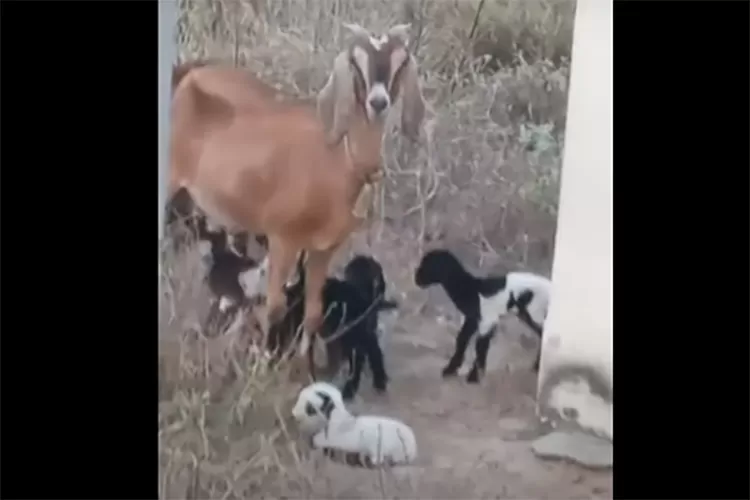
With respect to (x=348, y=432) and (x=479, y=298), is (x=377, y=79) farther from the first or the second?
(x=348, y=432)

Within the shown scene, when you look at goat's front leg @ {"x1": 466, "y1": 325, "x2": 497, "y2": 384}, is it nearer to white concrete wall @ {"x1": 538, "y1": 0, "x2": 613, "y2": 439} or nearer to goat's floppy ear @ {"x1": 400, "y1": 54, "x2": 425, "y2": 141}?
white concrete wall @ {"x1": 538, "y1": 0, "x2": 613, "y2": 439}

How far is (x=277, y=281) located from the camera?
3.34 ft

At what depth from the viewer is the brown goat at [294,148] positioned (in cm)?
102

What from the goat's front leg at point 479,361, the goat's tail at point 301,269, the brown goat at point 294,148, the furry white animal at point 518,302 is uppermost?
the brown goat at point 294,148

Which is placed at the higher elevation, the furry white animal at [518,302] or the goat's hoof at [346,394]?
the furry white animal at [518,302]

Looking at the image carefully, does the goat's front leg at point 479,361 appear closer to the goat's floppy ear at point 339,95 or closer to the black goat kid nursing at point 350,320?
the black goat kid nursing at point 350,320

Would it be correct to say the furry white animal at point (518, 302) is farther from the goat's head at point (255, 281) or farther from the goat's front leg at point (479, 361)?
the goat's head at point (255, 281)

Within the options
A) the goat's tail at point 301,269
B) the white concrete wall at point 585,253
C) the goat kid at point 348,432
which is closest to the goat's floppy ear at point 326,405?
the goat kid at point 348,432

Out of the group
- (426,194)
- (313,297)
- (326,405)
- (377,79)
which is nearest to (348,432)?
(326,405)

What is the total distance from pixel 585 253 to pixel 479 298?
0.12 m
